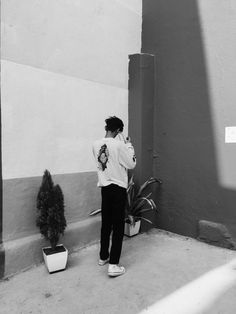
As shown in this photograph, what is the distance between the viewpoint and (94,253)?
3.97 m

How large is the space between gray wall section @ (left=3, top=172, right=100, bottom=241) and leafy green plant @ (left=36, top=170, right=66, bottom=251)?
13 cm

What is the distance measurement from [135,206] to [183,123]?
147 cm

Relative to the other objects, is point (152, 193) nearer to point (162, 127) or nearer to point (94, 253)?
point (162, 127)

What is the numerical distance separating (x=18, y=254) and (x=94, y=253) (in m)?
1.01

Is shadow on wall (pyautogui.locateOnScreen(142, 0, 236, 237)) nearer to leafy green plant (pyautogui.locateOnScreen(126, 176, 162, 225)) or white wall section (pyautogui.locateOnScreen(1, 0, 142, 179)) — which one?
leafy green plant (pyautogui.locateOnScreen(126, 176, 162, 225))

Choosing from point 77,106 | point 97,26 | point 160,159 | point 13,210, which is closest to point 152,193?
point 160,159

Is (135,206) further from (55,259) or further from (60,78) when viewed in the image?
(60,78)

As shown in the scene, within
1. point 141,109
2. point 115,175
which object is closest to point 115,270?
point 115,175

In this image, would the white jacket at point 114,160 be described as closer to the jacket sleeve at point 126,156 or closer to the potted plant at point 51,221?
the jacket sleeve at point 126,156

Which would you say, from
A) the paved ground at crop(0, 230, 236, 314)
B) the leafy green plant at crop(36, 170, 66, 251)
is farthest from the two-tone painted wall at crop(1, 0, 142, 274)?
the paved ground at crop(0, 230, 236, 314)

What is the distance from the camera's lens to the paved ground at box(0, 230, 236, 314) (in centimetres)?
274

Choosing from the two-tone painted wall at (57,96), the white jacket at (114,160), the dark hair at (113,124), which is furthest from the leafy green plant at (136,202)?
the dark hair at (113,124)

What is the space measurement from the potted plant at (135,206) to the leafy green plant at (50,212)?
136 cm

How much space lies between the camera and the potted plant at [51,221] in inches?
133
